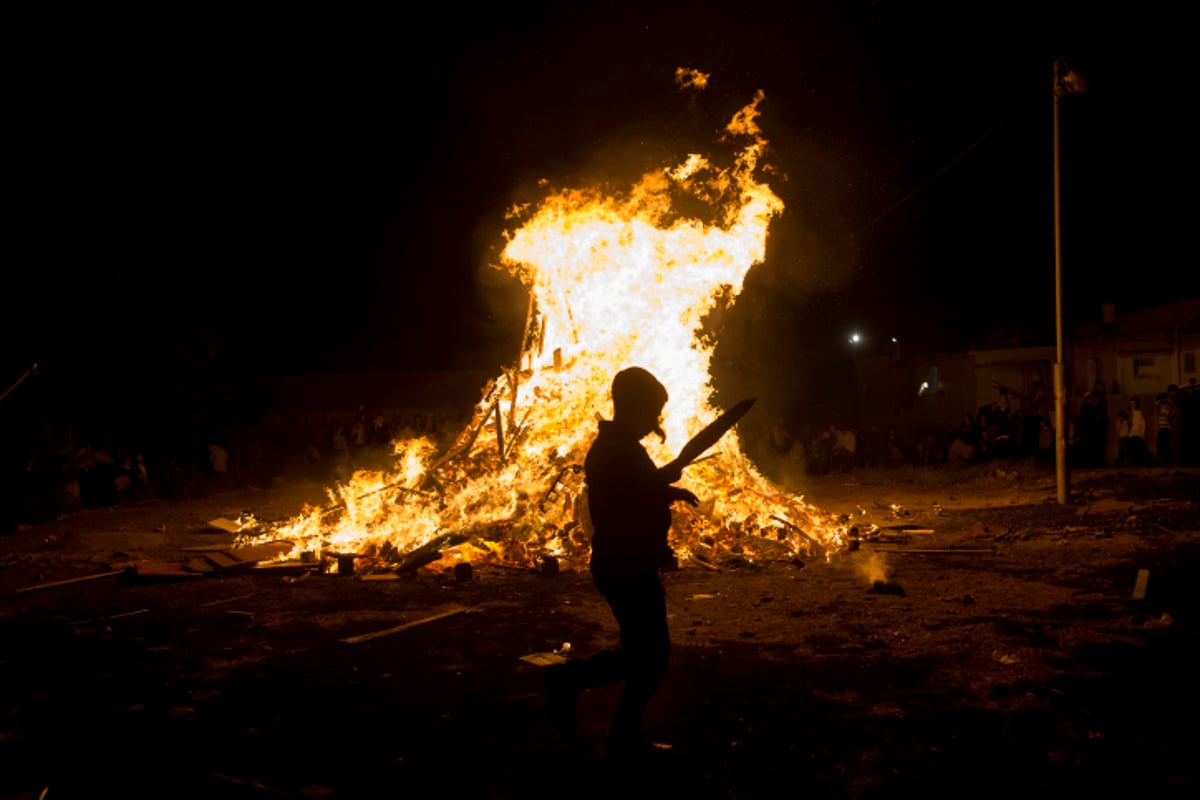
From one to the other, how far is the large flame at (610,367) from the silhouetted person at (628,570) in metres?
6.42

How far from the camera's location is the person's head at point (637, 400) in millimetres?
4309

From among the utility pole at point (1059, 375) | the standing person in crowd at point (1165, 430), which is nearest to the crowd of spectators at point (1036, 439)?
the standing person in crowd at point (1165, 430)

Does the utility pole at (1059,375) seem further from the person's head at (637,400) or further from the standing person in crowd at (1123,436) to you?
the person's head at (637,400)

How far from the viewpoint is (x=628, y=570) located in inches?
159

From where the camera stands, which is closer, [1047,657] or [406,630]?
[1047,657]

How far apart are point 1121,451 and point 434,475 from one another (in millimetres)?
14692

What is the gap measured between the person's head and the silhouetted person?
0.05 metres

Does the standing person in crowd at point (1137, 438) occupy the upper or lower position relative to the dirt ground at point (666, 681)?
upper

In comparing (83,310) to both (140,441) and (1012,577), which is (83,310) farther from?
(1012,577)

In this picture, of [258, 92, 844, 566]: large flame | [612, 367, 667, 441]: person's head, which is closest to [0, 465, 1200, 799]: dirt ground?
[258, 92, 844, 566]: large flame

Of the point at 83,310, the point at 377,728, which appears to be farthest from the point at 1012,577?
the point at 83,310

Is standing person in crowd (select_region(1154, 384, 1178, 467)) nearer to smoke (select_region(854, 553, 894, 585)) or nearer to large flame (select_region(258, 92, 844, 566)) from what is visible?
large flame (select_region(258, 92, 844, 566))

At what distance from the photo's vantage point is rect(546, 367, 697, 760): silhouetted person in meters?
4.06

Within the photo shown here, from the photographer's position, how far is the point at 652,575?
13.4 feet
